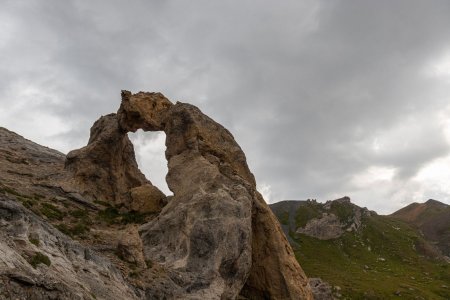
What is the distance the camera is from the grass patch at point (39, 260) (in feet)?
74.3

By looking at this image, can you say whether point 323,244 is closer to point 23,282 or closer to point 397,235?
point 397,235

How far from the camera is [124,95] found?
65250 mm

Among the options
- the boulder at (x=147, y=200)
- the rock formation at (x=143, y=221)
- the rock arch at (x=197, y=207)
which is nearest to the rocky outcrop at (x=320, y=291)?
the rock arch at (x=197, y=207)

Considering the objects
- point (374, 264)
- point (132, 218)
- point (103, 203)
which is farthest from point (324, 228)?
point (132, 218)

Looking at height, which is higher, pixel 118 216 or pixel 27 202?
pixel 118 216

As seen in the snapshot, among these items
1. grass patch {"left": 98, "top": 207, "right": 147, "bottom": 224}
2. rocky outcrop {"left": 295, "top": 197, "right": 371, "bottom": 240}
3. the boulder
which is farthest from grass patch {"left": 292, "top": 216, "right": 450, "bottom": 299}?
grass patch {"left": 98, "top": 207, "right": 147, "bottom": 224}

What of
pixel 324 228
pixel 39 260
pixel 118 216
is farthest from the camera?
pixel 324 228

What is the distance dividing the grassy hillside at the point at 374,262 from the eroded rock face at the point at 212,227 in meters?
65.4

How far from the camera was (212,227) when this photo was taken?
43.1m

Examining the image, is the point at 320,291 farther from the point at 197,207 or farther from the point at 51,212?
the point at 51,212

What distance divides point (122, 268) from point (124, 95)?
121ft

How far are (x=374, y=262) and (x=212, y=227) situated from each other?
126272 millimetres

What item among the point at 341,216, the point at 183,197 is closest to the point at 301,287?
the point at 183,197

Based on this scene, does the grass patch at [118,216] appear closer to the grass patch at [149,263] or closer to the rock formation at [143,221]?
the rock formation at [143,221]
